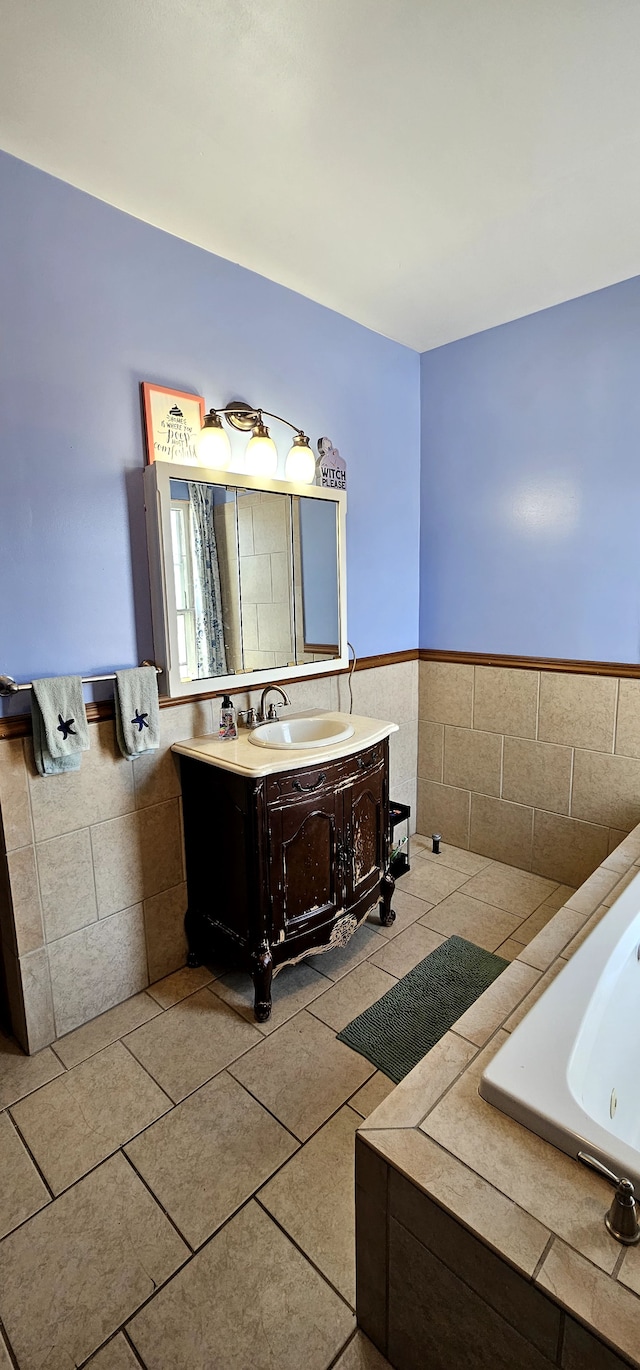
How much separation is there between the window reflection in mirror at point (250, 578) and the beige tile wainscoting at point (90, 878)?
0.69ft

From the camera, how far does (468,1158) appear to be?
0.98 metres

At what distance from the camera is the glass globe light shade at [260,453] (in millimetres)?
1957

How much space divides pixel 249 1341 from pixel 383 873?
52.2 inches

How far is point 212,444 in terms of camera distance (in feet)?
6.07

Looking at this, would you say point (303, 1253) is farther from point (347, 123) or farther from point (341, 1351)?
point (347, 123)

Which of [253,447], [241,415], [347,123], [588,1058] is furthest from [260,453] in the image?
A: [588,1058]

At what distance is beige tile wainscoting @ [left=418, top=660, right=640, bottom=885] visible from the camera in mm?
2363

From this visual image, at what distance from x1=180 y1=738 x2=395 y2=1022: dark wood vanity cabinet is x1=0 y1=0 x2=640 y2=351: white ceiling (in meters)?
1.66

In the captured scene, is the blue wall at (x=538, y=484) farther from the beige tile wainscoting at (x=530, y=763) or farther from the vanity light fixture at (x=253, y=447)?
the vanity light fixture at (x=253, y=447)

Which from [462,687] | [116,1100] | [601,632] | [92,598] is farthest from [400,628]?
[116,1100]

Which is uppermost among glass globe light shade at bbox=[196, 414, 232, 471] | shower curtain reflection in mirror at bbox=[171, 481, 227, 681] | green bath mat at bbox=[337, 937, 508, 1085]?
glass globe light shade at bbox=[196, 414, 232, 471]

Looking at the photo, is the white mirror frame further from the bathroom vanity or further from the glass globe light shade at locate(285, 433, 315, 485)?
the bathroom vanity

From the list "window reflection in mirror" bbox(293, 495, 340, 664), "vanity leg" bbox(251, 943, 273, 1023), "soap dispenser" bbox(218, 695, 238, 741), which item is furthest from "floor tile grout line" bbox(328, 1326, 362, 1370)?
"window reflection in mirror" bbox(293, 495, 340, 664)

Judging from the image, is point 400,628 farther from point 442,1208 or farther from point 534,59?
point 442,1208
